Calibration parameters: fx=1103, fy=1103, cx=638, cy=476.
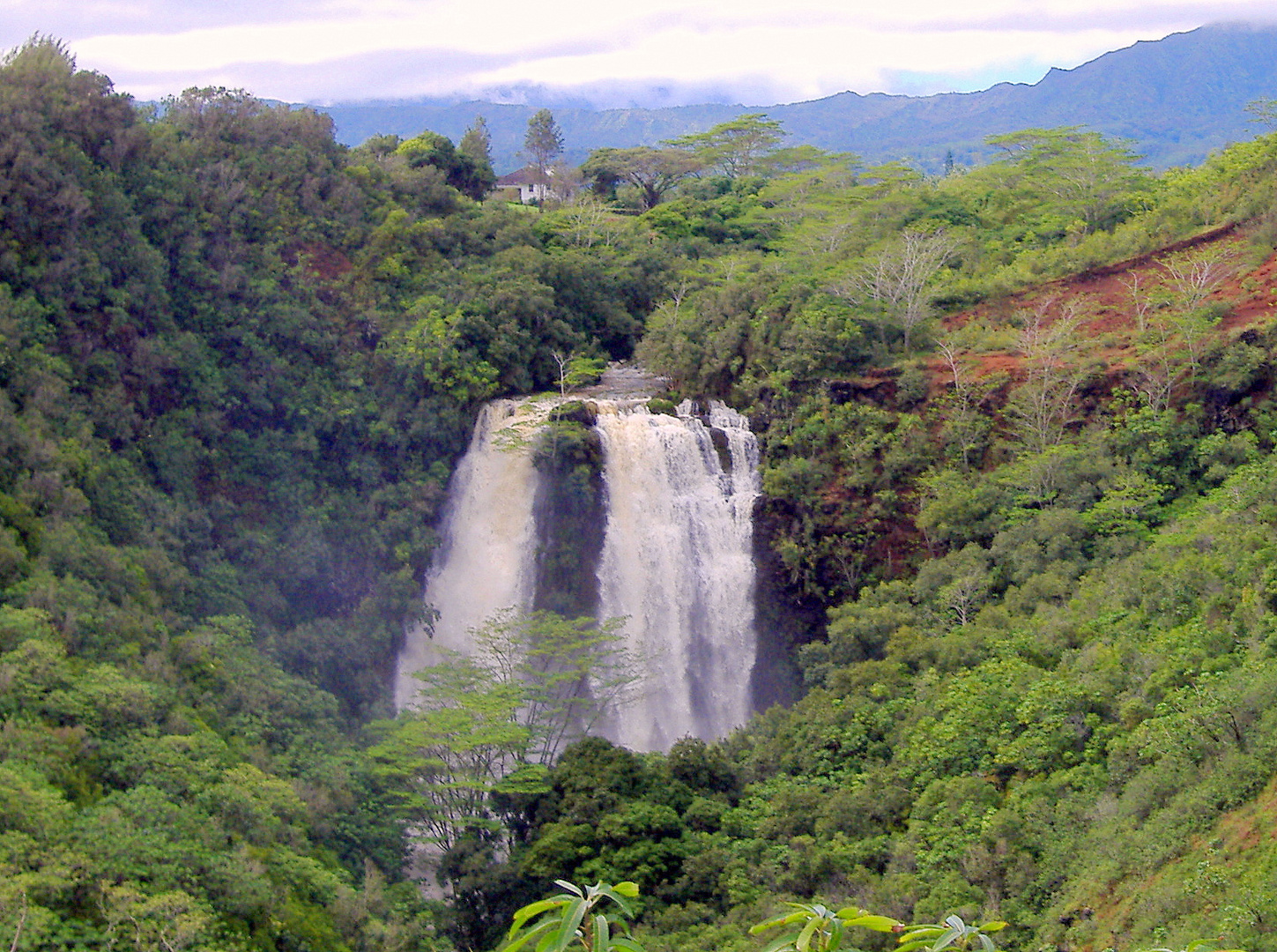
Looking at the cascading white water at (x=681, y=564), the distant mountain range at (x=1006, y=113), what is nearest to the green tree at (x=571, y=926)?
the cascading white water at (x=681, y=564)

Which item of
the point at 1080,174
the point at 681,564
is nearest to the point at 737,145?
the point at 1080,174

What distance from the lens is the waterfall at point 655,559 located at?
72.9ft

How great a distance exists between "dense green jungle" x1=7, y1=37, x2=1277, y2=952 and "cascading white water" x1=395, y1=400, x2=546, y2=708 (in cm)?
62

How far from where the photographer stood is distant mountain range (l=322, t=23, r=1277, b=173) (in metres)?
115

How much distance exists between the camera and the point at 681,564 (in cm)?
2244

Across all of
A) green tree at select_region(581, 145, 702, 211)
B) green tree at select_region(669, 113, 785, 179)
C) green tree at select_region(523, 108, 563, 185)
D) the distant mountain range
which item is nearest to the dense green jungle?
green tree at select_region(581, 145, 702, 211)

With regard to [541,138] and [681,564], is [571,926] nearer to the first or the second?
[681,564]

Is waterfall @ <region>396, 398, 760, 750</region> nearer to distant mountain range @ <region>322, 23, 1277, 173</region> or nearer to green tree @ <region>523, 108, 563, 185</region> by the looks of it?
green tree @ <region>523, 108, 563, 185</region>

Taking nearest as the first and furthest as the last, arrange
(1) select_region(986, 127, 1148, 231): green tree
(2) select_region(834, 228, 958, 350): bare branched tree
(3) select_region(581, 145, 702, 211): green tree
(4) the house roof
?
(2) select_region(834, 228, 958, 350): bare branched tree
(1) select_region(986, 127, 1148, 231): green tree
(3) select_region(581, 145, 702, 211): green tree
(4) the house roof

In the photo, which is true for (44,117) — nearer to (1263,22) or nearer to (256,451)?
(256,451)

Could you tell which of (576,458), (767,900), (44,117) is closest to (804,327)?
(576,458)

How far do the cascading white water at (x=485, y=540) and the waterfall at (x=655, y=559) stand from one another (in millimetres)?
26

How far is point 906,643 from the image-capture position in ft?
58.4

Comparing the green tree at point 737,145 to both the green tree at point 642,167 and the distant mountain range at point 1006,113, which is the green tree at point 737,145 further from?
the distant mountain range at point 1006,113
